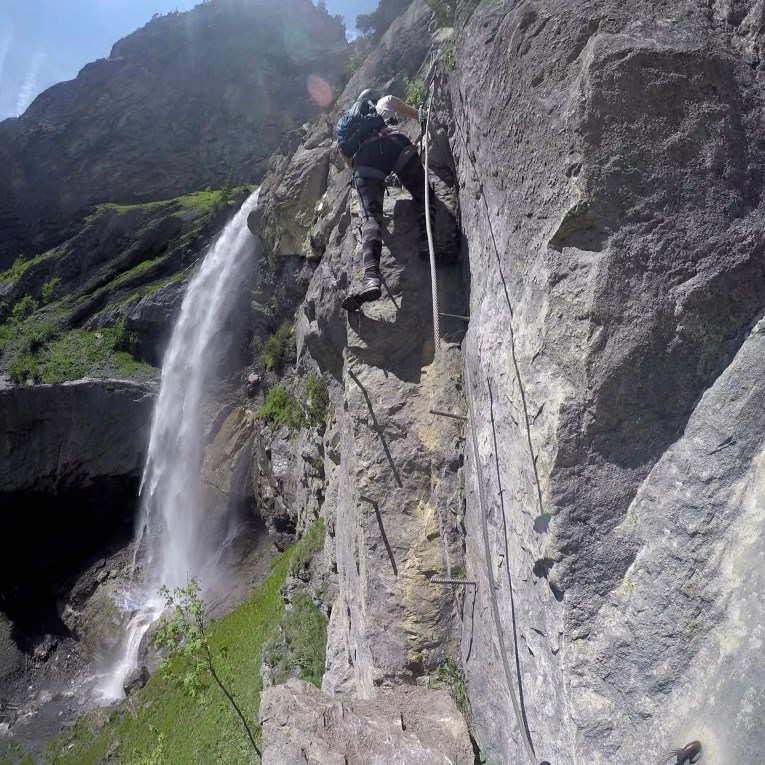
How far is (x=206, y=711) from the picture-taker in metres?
10.6

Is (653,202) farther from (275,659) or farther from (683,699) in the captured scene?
(275,659)

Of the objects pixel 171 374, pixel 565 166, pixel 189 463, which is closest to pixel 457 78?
pixel 565 166

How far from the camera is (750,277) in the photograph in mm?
3428

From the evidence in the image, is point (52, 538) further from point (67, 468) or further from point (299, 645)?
point (299, 645)

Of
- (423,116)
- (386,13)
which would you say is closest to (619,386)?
(423,116)

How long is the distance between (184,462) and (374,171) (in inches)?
563

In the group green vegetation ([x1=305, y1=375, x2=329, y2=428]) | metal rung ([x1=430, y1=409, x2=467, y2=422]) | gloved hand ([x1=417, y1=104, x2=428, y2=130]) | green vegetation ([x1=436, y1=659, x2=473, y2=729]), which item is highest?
gloved hand ([x1=417, y1=104, x2=428, y2=130])

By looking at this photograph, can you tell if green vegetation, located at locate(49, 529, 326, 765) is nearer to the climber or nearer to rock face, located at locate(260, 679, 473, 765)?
rock face, located at locate(260, 679, 473, 765)

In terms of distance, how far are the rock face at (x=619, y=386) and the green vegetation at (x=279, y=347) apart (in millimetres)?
12570

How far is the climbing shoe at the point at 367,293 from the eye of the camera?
6977 millimetres

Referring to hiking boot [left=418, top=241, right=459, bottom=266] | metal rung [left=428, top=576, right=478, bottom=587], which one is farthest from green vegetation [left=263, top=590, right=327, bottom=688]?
hiking boot [left=418, top=241, right=459, bottom=266]

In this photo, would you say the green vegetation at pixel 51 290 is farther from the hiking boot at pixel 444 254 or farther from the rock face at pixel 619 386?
the rock face at pixel 619 386

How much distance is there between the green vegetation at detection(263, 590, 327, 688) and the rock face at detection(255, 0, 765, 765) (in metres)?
4.98

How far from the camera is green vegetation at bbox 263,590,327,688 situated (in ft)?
30.9
